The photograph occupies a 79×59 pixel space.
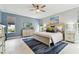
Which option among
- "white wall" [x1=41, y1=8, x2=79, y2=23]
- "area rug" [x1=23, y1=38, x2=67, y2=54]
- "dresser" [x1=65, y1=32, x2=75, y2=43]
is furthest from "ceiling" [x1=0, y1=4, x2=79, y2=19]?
→ "dresser" [x1=65, y1=32, x2=75, y2=43]

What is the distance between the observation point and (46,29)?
13.8ft

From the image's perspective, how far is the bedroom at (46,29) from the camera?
10.0 feet

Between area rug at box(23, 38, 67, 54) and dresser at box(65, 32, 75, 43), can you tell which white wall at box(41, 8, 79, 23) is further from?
area rug at box(23, 38, 67, 54)

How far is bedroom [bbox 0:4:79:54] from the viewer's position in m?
3.05

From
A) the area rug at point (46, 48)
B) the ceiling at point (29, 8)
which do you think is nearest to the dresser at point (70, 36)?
the area rug at point (46, 48)

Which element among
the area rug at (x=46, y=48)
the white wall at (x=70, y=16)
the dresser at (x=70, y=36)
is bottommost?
the area rug at (x=46, y=48)

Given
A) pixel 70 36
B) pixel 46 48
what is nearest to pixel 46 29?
pixel 46 48

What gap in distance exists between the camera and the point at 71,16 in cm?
439

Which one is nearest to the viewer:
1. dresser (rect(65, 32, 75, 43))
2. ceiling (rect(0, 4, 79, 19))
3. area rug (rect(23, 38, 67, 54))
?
ceiling (rect(0, 4, 79, 19))

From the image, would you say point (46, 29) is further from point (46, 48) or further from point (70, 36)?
point (70, 36)

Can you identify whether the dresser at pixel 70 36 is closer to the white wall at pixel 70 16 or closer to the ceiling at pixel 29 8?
the white wall at pixel 70 16
